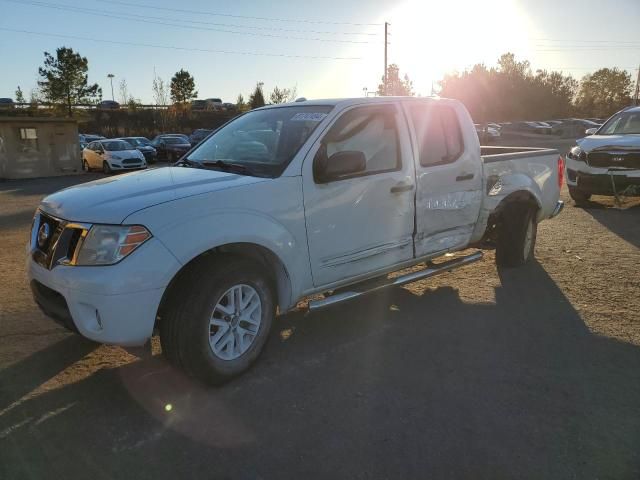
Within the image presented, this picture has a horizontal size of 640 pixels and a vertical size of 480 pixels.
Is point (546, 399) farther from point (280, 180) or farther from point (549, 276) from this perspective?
point (549, 276)

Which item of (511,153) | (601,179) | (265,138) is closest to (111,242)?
(265,138)

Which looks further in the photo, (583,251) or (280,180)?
(583,251)

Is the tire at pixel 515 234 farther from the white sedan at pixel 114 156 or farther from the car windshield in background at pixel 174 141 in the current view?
the car windshield in background at pixel 174 141

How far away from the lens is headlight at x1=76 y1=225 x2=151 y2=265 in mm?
2916

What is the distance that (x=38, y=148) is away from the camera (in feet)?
68.7

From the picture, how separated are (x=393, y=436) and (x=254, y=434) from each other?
0.79m

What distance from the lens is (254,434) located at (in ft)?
9.47

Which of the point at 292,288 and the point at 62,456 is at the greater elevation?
the point at 292,288

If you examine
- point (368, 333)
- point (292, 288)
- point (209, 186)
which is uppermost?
point (209, 186)

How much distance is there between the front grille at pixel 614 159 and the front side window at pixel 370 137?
682cm

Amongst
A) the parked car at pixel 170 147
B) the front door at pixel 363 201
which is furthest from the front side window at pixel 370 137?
the parked car at pixel 170 147

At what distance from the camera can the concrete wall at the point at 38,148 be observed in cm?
2006

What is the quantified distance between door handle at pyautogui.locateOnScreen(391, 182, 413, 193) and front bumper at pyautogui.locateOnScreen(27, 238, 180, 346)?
6.44 feet

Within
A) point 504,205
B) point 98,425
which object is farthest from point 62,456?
point 504,205
